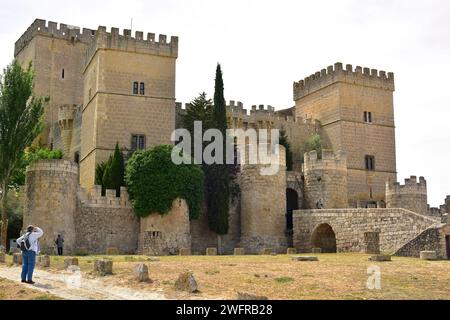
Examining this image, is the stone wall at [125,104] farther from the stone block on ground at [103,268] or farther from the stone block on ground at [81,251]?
the stone block on ground at [103,268]

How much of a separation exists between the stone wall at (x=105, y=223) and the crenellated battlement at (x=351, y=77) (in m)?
21.5

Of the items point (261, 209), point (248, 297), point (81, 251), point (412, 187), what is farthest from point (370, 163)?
point (248, 297)

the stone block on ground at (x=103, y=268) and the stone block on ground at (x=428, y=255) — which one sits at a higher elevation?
the stone block on ground at (x=428, y=255)

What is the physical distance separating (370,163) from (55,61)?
1055 inches

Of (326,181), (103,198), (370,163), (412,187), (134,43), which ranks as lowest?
(103,198)

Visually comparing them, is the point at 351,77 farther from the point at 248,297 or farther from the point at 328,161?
the point at 248,297

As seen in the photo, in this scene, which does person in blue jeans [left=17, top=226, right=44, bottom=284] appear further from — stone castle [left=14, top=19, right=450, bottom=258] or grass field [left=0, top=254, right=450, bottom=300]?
stone castle [left=14, top=19, right=450, bottom=258]

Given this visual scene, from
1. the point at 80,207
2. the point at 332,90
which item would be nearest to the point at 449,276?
the point at 80,207

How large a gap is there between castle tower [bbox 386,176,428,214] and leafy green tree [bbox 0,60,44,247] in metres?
21.0

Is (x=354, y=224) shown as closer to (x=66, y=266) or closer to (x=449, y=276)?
(x=449, y=276)

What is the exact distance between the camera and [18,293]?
1405cm

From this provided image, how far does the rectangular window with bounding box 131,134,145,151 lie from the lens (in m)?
37.7

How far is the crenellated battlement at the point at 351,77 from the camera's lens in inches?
1891

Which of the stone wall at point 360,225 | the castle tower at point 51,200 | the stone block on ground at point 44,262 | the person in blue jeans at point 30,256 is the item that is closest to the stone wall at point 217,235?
the stone wall at point 360,225
